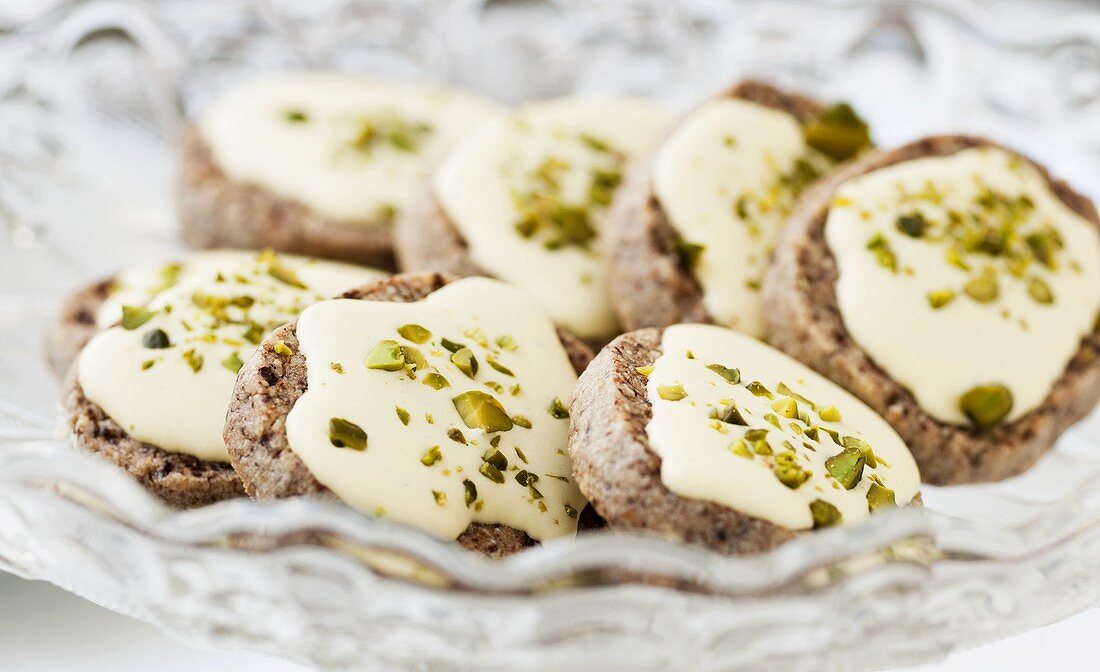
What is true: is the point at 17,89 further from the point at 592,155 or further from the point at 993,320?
the point at 993,320

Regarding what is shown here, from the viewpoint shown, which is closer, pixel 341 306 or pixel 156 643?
pixel 341 306

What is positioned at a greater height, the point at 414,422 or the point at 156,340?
the point at 414,422

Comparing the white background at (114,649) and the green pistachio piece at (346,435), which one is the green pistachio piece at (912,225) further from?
the green pistachio piece at (346,435)

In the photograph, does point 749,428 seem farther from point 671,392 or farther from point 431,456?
point 431,456

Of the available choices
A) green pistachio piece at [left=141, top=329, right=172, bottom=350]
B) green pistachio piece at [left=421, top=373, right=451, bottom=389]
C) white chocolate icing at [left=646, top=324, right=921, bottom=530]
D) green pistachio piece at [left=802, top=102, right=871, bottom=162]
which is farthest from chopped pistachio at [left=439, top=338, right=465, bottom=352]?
green pistachio piece at [left=802, top=102, right=871, bottom=162]

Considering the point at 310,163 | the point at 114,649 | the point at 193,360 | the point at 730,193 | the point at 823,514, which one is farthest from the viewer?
the point at 310,163

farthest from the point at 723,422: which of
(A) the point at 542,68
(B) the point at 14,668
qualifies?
(A) the point at 542,68

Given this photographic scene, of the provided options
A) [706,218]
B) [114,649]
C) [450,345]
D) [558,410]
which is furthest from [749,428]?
[114,649]
